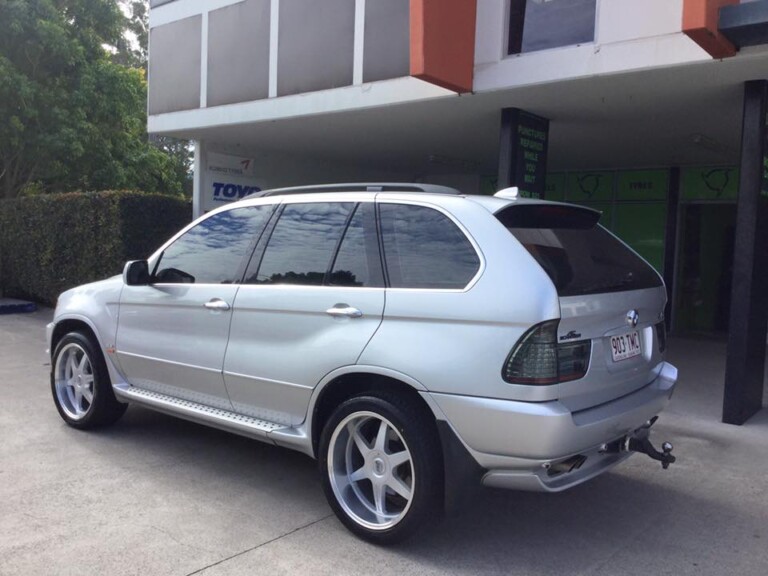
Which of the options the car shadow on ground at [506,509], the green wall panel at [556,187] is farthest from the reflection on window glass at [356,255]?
the green wall panel at [556,187]

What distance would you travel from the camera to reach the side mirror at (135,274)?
192 inches

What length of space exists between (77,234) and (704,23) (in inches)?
433

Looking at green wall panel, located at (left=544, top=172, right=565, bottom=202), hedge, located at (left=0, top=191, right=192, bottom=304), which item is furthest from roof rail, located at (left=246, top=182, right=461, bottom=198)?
green wall panel, located at (left=544, top=172, right=565, bottom=202)

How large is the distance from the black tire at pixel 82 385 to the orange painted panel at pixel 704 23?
5.22 m

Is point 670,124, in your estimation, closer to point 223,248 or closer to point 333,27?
point 333,27

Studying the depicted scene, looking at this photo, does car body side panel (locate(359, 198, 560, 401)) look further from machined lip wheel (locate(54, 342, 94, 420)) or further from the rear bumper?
machined lip wheel (locate(54, 342, 94, 420))

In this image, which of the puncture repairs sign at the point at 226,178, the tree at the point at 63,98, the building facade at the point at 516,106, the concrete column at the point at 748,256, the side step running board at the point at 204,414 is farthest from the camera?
the tree at the point at 63,98

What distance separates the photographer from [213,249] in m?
4.71

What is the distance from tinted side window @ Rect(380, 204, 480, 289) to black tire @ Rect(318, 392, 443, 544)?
641mm

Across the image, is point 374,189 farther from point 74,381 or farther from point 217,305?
point 74,381

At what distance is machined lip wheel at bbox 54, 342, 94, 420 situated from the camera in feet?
17.9

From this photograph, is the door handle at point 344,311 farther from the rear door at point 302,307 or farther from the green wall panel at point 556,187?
the green wall panel at point 556,187

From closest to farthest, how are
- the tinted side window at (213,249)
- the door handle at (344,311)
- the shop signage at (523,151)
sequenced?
the door handle at (344,311) < the tinted side window at (213,249) < the shop signage at (523,151)

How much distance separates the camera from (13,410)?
614 centimetres
